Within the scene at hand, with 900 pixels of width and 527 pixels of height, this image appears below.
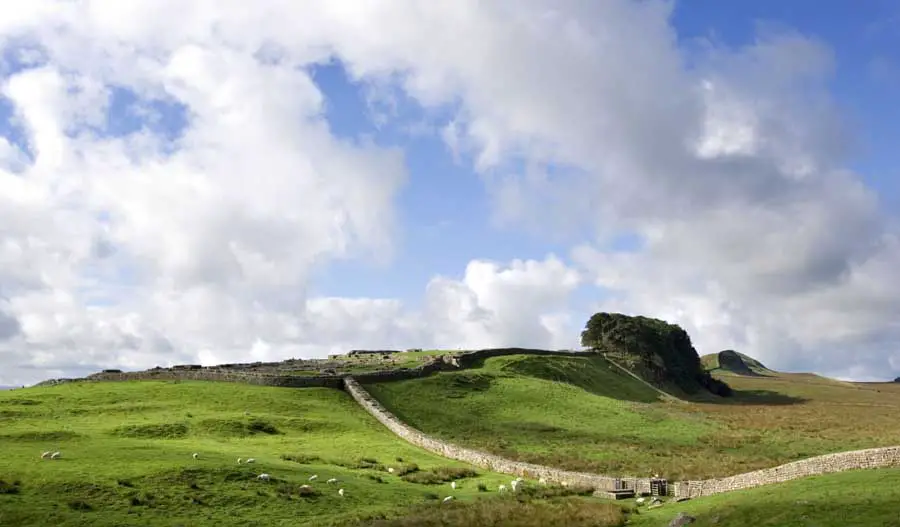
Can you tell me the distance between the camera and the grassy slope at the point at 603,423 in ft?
152

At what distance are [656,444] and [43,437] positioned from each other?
39.3m

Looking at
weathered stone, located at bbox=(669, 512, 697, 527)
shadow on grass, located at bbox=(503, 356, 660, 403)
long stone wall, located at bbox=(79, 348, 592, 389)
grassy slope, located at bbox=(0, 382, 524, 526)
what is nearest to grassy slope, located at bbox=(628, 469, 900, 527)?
weathered stone, located at bbox=(669, 512, 697, 527)

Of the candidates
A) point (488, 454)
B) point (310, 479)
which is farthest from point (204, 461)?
point (488, 454)

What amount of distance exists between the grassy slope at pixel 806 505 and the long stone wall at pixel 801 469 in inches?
37.2

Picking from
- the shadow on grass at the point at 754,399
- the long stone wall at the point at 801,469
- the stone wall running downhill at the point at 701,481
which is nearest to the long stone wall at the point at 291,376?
the stone wall running downhill at the point at 701,481

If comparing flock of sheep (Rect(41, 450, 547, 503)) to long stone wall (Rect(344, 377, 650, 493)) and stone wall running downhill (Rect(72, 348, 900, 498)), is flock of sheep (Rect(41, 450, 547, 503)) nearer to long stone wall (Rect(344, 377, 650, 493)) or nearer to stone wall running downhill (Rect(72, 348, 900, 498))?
long stone wall (Rect(344, 377, 650, 493))

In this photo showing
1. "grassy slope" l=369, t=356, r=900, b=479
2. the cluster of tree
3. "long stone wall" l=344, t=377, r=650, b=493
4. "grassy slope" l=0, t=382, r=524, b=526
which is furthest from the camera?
the cluster of tree

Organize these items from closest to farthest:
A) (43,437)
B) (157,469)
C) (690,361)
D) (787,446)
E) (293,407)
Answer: (157,469) < (43,437) < (787,446) < (293,407) < (690,361)

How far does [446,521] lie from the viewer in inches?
1041

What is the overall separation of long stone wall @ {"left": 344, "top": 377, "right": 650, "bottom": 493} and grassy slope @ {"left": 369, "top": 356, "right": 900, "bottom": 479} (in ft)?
7.46

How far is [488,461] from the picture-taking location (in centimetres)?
4238

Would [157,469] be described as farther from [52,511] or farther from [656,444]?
[656,444]

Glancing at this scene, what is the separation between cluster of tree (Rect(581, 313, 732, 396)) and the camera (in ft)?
399

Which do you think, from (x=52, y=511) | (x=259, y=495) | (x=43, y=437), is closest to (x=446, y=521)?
(x=259, y=495)
